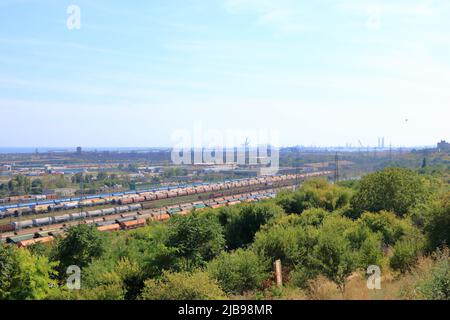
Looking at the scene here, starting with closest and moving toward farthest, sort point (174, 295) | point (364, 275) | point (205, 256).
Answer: point (174, 295), point (364, 275), point (205, 256)

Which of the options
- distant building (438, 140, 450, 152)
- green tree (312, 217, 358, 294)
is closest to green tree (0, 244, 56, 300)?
green tree (312, 217, 358, 294)

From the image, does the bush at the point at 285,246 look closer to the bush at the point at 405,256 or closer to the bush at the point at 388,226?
the bush at the point at 405,256

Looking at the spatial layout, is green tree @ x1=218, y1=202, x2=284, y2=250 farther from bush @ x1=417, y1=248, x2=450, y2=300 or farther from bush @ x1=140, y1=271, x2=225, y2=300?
bush @ x1=417, y1=248, x2=450, y2=300

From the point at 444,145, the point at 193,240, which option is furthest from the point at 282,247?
the point at 444,145

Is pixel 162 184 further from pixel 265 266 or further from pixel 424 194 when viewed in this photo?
pixel 265 266
